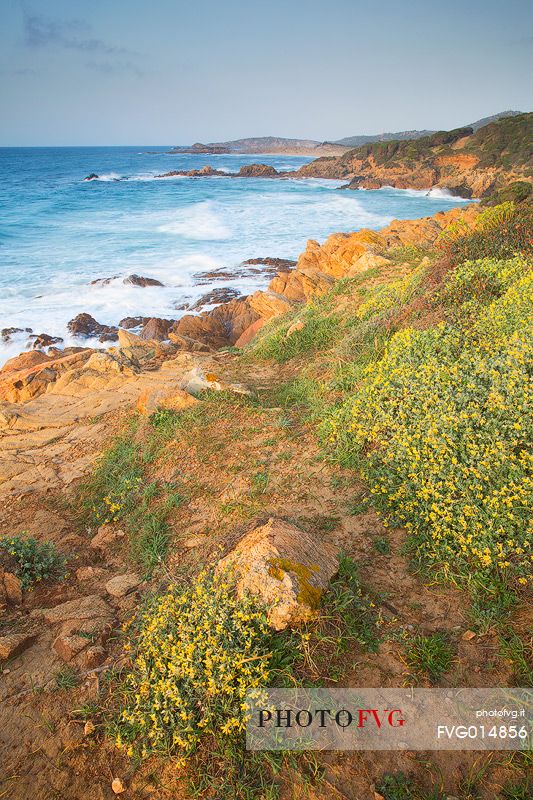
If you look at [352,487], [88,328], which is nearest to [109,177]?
[88,328]

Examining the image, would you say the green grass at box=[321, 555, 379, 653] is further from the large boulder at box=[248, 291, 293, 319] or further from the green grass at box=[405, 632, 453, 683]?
the large boulder at box=[248, 291, 293, 319]

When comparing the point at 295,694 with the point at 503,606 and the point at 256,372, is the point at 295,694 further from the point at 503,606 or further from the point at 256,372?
the point at 256,372

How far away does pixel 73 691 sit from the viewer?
122 inches

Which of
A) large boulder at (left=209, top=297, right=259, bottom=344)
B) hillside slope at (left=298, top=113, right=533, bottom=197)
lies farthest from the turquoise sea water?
hillside slope at (left=298, top=113, right=533, bottom=197)

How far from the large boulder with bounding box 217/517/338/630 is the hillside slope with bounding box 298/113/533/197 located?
47.4 m

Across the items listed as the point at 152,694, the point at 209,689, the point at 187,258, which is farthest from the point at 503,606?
the point at 187,258

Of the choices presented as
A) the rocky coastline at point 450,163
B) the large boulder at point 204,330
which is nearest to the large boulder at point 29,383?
the large boulder at point 204,330

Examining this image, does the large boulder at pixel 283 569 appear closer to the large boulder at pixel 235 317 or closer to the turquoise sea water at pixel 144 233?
the large boulder at pixel 235 317

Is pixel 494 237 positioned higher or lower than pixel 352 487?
higher

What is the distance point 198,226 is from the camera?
33.0m

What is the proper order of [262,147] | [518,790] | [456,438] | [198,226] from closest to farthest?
[518,790] → [456,438] → [198,226] → [262,147]

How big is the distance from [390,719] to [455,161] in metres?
61.2

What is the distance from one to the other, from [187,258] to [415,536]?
2296cm

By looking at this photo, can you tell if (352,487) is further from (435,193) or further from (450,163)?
(450,163)
